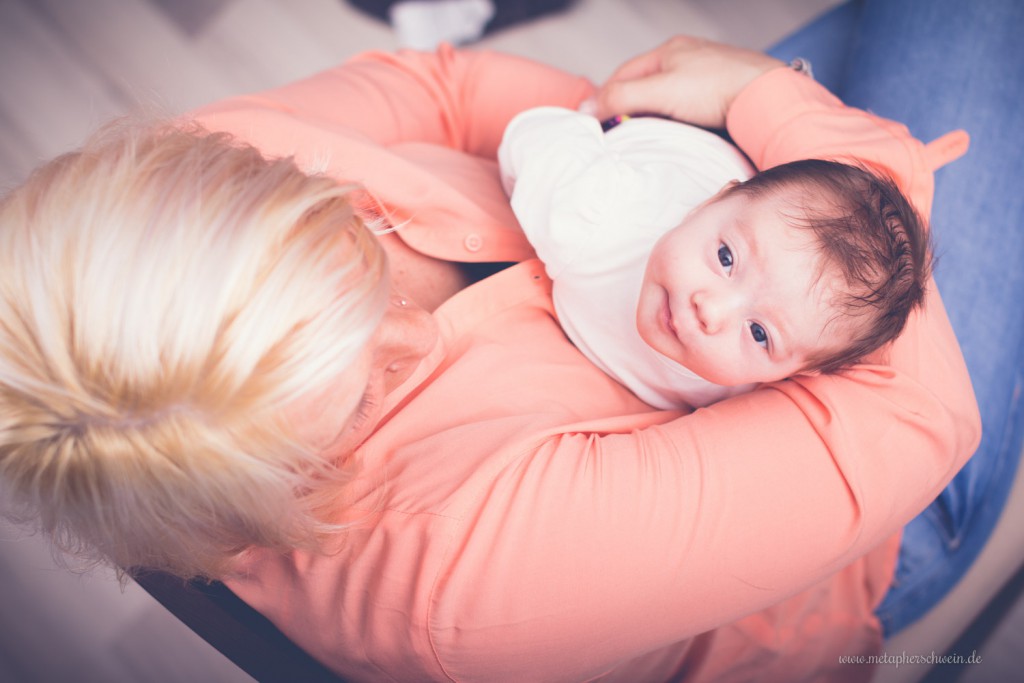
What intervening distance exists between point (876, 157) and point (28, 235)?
3.38 feet

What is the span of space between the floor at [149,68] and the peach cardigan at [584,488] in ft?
3.05

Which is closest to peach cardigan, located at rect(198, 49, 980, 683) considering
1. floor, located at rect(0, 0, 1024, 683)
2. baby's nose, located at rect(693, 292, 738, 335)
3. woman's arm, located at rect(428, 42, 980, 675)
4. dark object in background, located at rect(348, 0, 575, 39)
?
woman's arm, located at rect(428, 42, 980, 675)

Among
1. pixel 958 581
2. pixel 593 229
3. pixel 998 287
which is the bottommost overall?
pixel 958 581

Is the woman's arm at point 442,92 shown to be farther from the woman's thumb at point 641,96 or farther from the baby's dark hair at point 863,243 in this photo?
the baby's dark hair at point 863,243

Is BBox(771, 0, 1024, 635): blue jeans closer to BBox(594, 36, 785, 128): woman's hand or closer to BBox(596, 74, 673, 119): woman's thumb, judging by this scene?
BBox(594, 36, 785, 128): woman's hand

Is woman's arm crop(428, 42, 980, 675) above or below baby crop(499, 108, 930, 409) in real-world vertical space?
below

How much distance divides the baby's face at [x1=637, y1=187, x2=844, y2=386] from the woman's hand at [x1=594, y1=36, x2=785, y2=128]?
0.29 meters

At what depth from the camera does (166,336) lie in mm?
528

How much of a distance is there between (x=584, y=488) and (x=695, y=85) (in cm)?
73

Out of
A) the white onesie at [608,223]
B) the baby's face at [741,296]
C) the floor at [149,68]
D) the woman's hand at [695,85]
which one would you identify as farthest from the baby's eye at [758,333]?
the floor at [149,68]

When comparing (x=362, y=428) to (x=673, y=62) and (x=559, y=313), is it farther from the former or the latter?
(x=673, y=62)

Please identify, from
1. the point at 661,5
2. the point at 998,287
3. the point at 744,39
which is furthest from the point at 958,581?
the point at 661,5

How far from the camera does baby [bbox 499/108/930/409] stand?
30.8 inches

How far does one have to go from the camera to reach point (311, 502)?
0.66m
